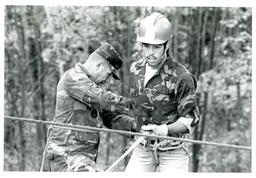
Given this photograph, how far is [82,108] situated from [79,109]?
0.09ft

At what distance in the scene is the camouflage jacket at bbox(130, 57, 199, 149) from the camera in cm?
462

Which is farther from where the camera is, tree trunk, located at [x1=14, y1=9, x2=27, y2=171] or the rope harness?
tree trunk, located at [x1=14, y1=9, x2=27, y2=171]

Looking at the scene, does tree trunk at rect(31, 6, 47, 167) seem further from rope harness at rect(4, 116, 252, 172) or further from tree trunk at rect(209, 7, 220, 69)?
rope harness at rect(4, 116, 252, 172)

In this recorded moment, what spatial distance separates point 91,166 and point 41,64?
6.37 metres

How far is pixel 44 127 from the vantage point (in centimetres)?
1103

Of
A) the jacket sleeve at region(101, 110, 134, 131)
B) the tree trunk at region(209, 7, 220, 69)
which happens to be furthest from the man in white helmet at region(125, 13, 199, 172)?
the tree trunk at region(209, 7, 220, 69)

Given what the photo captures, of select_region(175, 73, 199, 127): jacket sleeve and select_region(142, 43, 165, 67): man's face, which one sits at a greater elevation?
select_region(142, 43, 165, 67): man's face

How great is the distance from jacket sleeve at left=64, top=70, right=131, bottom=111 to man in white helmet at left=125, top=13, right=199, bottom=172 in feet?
0.71

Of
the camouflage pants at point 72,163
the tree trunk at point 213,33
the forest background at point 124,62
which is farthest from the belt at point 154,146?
the tree trunk at point 213,33

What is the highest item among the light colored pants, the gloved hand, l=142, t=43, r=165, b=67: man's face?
l=142, t=43, r=165, b=67: man's face

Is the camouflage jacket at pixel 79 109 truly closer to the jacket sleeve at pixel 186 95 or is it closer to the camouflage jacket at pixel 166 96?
the camouflage jacket at pixel 166 96

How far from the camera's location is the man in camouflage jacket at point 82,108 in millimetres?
4677

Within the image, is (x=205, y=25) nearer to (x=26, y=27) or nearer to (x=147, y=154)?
(x=26, y=27)

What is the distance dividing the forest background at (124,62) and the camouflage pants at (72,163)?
4.79 meters
